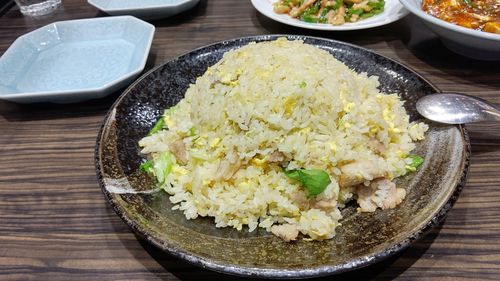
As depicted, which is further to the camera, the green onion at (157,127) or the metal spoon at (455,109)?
the green onion at (157,127)

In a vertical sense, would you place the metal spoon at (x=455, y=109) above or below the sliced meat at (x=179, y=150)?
above

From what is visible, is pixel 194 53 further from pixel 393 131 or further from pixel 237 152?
pixel 393 131

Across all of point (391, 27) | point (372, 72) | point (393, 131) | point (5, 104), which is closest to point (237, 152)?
point (393, 131)

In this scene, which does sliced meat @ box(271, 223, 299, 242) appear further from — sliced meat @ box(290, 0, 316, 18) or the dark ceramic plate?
sliced meat @ box(290, 0, 316, 18)

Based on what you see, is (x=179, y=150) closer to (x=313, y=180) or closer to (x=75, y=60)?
(x=313, y=180)

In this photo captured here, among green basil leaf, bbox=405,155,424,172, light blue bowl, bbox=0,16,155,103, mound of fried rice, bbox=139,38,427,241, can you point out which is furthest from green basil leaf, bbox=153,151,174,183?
green basil leaf, bbox=405,155,424,172

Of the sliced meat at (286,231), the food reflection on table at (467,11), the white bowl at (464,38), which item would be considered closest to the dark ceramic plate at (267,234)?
the sliced meat at (286,231)

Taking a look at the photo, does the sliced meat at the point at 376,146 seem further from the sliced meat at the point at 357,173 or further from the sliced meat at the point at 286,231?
the sliced meat at the point at 286,231
